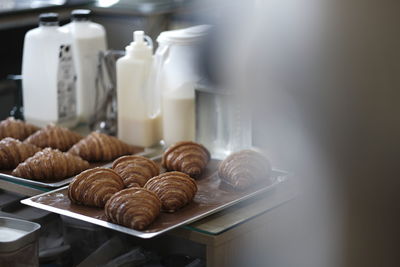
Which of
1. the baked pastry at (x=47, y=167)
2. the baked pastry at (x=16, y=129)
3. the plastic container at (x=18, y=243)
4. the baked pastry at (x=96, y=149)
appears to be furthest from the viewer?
the baked pastry at (x=16, y=129)

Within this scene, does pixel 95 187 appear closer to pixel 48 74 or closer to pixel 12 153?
pixel 12 153

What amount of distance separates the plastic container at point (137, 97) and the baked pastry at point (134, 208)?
0.47 meters

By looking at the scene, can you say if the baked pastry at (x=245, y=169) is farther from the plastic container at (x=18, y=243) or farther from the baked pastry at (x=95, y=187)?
the plastic container at (x=18, y=243)

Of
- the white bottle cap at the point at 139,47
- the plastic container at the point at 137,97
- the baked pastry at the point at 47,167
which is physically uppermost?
the white bottle cap at the point at 139,47

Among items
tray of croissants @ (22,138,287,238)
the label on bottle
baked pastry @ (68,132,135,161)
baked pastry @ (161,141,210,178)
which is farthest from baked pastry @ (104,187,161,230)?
the label on bottle

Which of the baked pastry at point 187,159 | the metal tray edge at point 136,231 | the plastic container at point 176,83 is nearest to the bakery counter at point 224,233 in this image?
the metal tray edge at point 136,231

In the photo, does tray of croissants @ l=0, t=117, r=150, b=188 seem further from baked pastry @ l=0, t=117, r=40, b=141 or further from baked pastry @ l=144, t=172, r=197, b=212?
baked pastry @ l=144, t=172, r=197, b=212

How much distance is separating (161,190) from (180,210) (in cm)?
4

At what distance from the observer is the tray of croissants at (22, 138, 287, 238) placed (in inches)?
33.7

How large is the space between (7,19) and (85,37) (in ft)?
3.28

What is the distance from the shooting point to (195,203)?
0.96m

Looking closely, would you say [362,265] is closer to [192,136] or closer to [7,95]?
[192,136]

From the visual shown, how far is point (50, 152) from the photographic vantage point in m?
1.12

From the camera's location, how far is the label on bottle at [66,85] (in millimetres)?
1412
